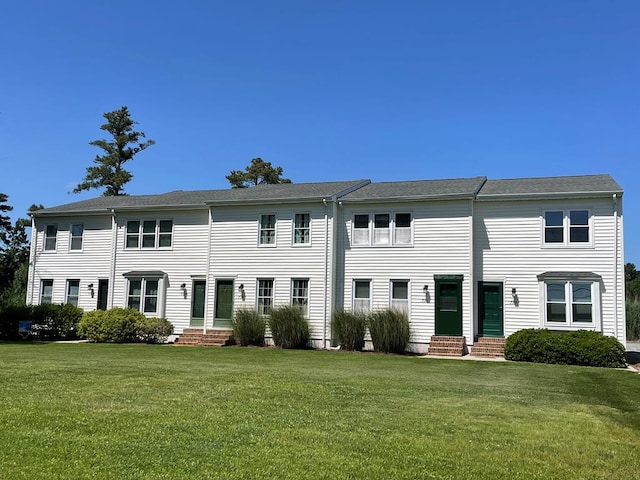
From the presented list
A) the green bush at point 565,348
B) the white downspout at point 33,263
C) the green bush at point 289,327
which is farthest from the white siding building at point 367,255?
the green bush at point 565,348

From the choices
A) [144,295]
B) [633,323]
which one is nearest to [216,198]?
[144,295]

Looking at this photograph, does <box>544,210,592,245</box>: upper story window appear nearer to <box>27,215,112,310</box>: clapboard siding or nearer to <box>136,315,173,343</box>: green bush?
<box>136,315,173,343</box>: green bush

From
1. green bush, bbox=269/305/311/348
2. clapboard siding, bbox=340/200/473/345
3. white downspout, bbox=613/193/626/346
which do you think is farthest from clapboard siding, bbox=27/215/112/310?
white downspout, bbox=613/193/626/346

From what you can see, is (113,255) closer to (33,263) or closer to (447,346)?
(33,263)

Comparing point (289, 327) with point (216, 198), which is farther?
point (216, 198)

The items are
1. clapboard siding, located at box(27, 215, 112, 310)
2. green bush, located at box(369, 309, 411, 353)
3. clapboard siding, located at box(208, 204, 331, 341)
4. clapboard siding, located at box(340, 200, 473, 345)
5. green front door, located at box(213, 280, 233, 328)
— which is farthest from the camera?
clapboard siding, located at box(27, 215, 112, 310)

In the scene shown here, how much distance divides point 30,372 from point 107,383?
2257mm

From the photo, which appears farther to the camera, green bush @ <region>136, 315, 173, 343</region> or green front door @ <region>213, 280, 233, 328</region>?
green front door @ <region>213, 280, 233, 328</region>

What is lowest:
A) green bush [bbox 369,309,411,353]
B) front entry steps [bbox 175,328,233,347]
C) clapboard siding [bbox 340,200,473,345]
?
front entry steps [bbox 175,328,233,347]

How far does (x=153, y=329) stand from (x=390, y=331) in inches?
379

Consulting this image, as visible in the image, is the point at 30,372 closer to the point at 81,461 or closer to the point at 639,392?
the point at 81,461

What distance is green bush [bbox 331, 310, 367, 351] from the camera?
20.2 metres

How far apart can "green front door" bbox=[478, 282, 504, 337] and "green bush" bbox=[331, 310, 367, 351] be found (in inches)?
165

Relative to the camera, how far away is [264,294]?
22797 mm
